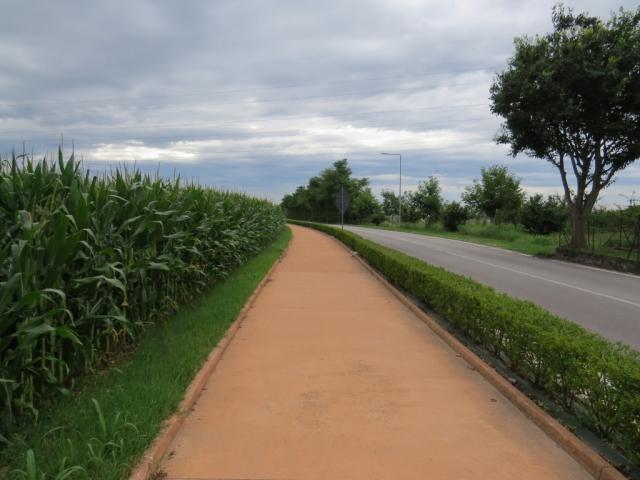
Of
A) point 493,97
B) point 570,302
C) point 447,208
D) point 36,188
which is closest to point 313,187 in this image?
point 447,208

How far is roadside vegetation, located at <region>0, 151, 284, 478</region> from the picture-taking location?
3.55 meters

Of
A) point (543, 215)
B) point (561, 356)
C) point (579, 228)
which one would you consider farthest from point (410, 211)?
point (561, 356)

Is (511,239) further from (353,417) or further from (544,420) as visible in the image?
(353,417)

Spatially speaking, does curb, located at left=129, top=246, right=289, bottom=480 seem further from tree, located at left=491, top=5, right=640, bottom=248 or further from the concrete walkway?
tree, located at left=491, top=5, right=640, bottom=248

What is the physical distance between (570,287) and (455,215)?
35.5m

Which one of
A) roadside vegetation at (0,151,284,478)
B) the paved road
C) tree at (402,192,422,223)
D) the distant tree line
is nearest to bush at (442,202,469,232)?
the distant tree line

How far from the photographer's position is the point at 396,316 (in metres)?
8.52

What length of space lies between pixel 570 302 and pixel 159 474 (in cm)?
Result: 962

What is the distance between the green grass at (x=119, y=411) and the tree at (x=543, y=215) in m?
34.0

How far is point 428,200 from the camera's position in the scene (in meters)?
62.4

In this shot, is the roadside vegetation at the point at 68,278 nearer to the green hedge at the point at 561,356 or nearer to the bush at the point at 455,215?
the green hedge at the point at 561,356

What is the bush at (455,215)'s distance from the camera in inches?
1884

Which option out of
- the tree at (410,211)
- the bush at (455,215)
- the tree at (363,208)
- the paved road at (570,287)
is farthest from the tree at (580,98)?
the tree at (363,208)

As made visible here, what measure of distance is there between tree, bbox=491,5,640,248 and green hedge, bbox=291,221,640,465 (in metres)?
14.3
